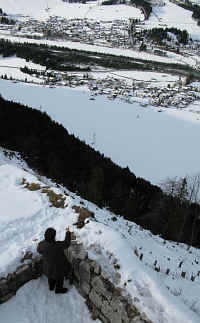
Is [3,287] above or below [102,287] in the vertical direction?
below

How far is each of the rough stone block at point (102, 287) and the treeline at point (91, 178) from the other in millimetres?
13238

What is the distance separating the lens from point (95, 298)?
734cm

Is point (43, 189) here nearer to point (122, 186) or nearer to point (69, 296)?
point (69, 296)

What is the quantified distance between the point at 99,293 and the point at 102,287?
0.21 metres

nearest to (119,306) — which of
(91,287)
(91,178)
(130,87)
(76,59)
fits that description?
(91,287)

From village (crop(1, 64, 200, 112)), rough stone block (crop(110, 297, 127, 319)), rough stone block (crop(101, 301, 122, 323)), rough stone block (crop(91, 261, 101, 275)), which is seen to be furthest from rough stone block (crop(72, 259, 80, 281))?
village (crop(1, 64, 200, 112))

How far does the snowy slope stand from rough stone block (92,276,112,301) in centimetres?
23

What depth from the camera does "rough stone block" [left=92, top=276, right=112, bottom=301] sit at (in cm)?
702

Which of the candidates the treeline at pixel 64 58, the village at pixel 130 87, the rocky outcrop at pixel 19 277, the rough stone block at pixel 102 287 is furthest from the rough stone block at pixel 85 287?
the treeline at pixel 64 58

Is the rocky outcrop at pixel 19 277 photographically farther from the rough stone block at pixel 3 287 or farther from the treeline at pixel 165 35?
the treeline at pixel 165 35

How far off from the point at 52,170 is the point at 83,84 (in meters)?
80.2

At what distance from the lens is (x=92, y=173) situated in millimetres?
27609

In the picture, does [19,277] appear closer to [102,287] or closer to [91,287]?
[91,287]

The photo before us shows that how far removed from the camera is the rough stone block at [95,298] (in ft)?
23.7
